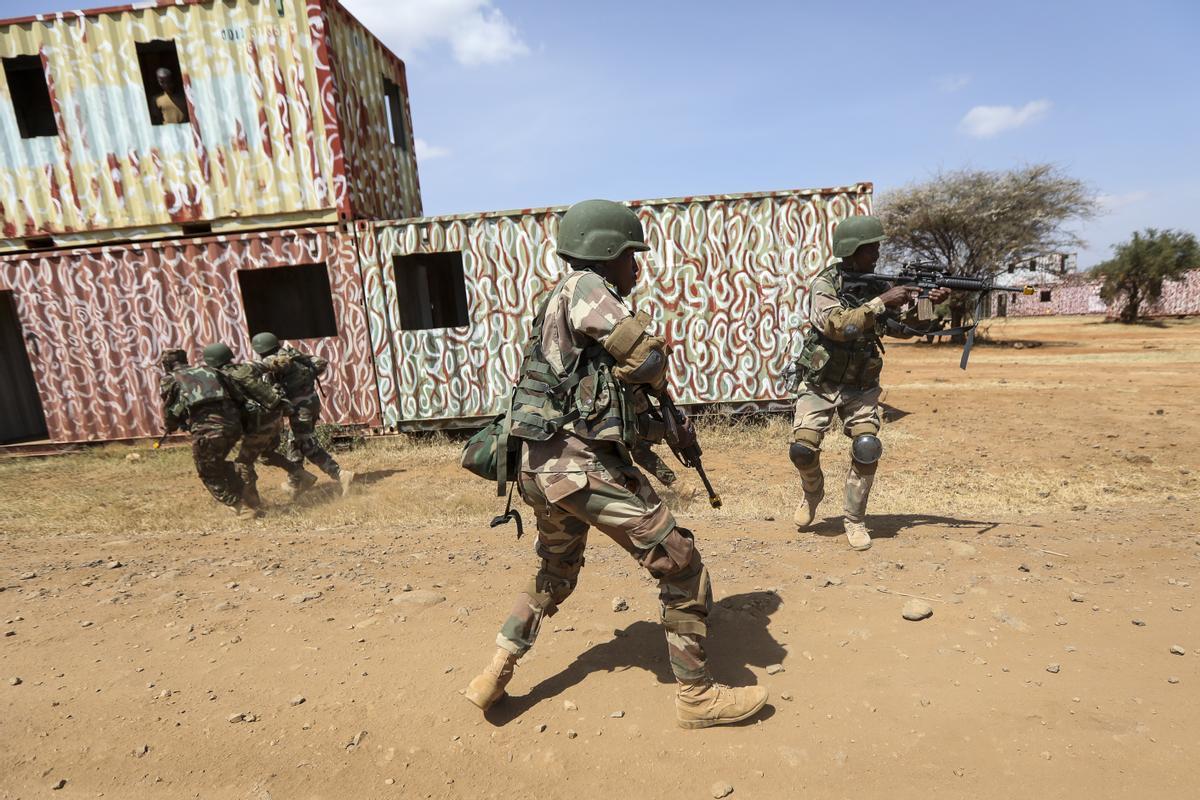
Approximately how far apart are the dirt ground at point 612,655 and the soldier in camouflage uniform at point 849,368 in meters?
0.49

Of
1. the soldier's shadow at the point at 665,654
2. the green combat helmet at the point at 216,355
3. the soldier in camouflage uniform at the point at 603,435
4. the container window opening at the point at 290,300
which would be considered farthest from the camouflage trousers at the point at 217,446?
the container window opening at the point at 290,300

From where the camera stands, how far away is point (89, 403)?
929 centimetres

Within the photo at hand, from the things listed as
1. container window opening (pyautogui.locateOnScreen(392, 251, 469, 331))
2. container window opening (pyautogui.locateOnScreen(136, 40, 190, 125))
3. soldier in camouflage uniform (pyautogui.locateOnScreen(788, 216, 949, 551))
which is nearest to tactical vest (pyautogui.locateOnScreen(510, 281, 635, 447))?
soldier in camouflage uniform (pyautogui.locateOnScreen(788, 216, 949, 551))

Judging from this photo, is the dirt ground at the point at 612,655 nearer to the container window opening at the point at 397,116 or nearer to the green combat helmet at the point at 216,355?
the green combat helmet at the point at 216,355

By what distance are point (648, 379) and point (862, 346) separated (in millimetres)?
A: 2354

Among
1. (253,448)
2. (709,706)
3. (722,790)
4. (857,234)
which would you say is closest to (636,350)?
(709,706)

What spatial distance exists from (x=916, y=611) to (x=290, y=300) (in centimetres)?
1223

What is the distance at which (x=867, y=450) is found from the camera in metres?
4.05

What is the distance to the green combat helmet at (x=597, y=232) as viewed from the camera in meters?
2.43

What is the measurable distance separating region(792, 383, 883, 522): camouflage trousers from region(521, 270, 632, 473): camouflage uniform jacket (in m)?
2.26

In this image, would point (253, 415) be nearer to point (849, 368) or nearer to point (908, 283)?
point (849, 368)

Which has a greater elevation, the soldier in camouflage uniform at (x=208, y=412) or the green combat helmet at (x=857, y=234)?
the green combat helmet at (x=857, y=234)

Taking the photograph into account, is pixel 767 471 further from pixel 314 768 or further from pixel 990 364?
pixel 990 364

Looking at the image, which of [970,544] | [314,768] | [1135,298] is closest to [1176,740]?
[970,544]
